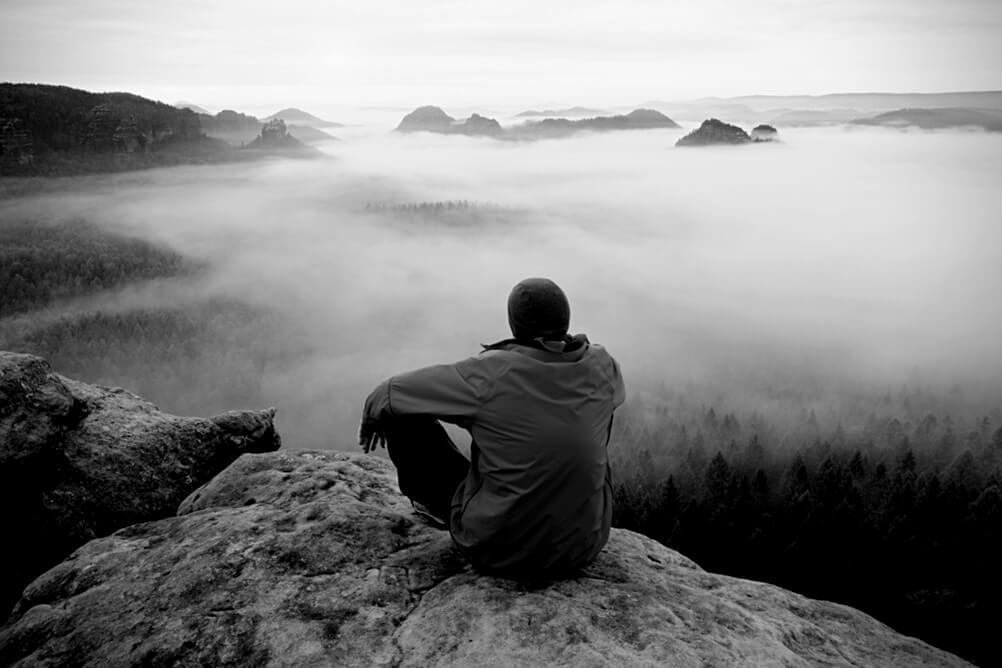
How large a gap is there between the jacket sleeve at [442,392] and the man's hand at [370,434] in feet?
1.16

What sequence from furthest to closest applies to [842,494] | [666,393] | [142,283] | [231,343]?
[142,283] < [231,343] < [666,393] < [842,494]

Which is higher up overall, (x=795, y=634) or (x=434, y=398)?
(x=434, y=398)

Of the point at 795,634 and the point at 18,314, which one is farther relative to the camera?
the point at 18,314

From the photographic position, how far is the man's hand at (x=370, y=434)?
19.4 feet

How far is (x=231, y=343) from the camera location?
520ft

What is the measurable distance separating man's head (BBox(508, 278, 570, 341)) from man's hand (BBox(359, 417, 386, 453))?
168 centimetres

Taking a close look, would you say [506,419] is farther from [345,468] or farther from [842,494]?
[842,494]

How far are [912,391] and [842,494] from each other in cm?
10699

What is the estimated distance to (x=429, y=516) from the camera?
7383 millimetres

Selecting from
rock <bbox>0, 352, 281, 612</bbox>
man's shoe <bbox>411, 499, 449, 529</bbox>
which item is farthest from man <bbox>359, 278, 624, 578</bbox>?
rock <bbox>0, 352, 281, 612</bbox>

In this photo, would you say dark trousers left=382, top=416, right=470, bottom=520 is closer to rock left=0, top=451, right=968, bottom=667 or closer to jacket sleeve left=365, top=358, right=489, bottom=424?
jacket sleeve left=365, top=358, right=489, bottom=424

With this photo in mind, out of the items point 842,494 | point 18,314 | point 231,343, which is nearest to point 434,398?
point 842,494

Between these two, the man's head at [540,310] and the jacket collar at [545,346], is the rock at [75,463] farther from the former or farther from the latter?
the man's head at [540,310]

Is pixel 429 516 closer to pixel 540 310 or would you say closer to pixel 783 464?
pixel 540 310
